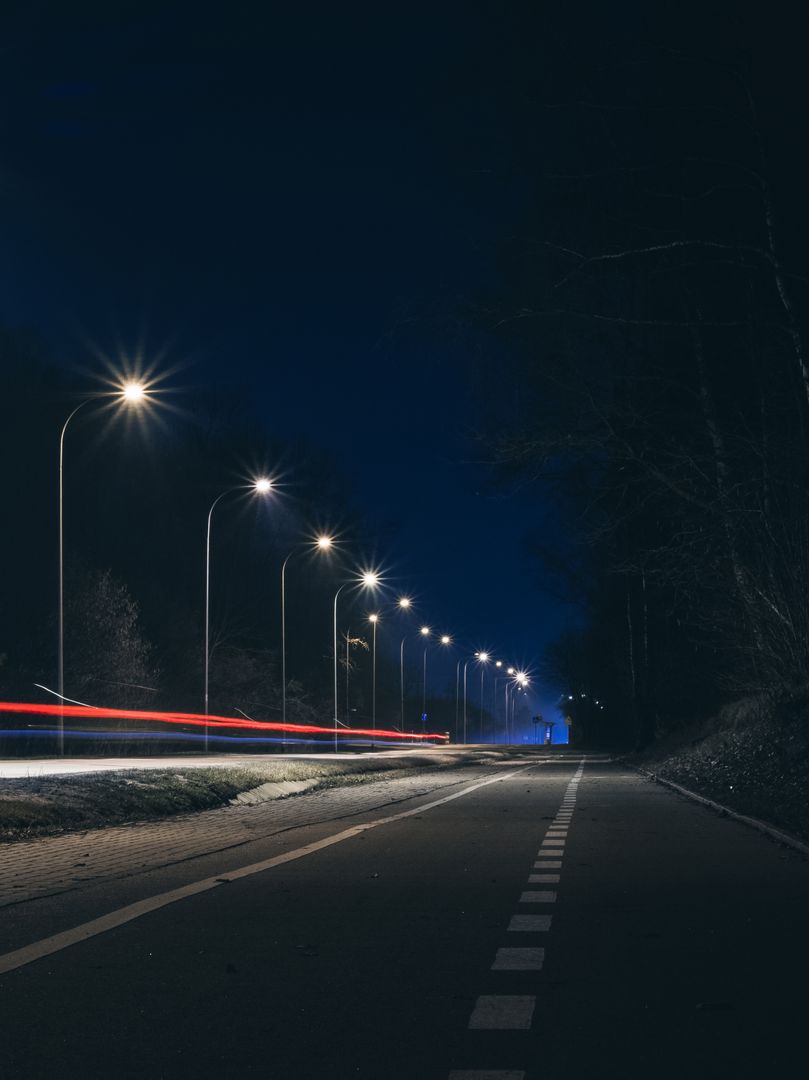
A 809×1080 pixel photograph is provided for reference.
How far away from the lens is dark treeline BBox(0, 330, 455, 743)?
216ft

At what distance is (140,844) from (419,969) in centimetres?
869

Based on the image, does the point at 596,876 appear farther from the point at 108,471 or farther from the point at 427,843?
the point at 108,471

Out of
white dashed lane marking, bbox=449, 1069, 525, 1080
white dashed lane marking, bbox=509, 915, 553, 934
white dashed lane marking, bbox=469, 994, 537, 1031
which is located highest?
white dashed lane marking, bbox=449, 1069, 525, 1080

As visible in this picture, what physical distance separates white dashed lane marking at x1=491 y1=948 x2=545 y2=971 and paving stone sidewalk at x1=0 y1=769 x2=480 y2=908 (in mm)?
3953

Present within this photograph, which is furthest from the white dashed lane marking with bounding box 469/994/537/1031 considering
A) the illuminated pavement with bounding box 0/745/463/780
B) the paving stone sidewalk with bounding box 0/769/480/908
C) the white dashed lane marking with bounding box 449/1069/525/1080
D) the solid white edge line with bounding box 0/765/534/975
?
the illuminated pavement with bounding box 0/745/463/780

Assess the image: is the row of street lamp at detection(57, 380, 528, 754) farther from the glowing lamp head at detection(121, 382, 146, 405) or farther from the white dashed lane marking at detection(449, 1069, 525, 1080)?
the white dashed lane marking at detection(449, 1069, 525, 1080)

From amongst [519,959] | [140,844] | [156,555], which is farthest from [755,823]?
[156,555]

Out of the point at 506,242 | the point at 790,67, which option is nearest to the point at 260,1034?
the point at 506,242

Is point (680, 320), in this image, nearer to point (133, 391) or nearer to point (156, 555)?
point (133, 391)

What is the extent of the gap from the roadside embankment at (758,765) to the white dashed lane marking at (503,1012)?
33.5ft

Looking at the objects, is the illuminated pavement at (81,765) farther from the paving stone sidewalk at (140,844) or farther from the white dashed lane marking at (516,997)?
the white dashed lane marking at (516,997)

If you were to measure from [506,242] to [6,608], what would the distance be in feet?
155

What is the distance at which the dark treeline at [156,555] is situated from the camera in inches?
2589

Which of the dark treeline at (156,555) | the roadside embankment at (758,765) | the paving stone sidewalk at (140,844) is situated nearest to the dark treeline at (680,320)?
the roadside embankment at (758,765)
